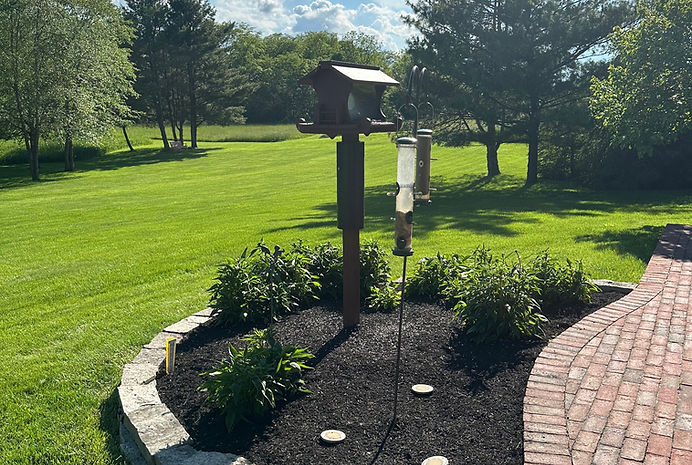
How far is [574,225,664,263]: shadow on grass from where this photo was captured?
756cm

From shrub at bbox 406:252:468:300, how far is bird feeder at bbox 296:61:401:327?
1.02m

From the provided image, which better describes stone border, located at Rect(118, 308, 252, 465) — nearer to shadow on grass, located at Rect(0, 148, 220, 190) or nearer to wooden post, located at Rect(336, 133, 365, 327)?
wooden post, located at Rect(336, 133, 365, 327)

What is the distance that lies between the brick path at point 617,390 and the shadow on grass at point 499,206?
314 centimetres

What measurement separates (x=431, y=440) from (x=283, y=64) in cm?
6055

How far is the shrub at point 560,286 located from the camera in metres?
5.05

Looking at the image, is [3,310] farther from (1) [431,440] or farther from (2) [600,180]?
(2) [600,180]

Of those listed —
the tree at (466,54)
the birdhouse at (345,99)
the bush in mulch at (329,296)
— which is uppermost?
the tree at (466,54)

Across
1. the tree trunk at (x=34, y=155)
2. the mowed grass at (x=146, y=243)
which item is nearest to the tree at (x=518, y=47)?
the mowed grass at (x=146, y=243)

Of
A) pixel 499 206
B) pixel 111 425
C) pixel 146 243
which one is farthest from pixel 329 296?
Answer: pixel 499 206

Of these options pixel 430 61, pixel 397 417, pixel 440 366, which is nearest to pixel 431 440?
pixel 397 417

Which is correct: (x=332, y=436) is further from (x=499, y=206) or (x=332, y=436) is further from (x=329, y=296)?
(x=499, y=206)

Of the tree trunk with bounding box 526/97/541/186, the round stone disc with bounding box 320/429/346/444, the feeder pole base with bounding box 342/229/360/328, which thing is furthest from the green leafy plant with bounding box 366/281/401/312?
the tree trunk with bounding box 526/97/541/186

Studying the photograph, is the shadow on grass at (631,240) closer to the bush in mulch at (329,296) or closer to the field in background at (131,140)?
the bush in mulch at (329,296)

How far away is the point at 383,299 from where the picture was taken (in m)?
5.12
